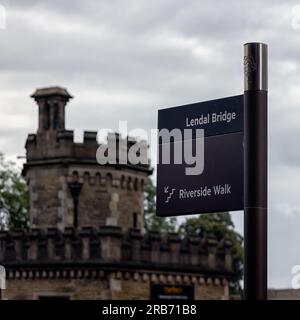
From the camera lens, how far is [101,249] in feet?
185

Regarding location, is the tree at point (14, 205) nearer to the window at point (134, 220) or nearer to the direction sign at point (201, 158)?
the window at point (134, 220)

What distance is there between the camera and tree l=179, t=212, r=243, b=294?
8825 centimetres

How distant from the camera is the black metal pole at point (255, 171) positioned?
10992 mm

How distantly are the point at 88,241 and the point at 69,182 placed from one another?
16.2ft

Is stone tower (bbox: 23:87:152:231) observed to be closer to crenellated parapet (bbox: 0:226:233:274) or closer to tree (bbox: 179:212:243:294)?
crenellated parapet (bbox: 0:226:233:274)

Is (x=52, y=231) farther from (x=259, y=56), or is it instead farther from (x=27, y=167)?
(x=259, y=56)

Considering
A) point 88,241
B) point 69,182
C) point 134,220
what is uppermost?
point 69,182

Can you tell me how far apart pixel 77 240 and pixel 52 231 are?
1.27 meters

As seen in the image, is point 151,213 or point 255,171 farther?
point 151,213

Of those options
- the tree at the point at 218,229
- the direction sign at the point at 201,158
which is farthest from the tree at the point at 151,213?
the direction sign at the point at 201,158

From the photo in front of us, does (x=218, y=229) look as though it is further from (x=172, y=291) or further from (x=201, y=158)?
(x=201, y=158)

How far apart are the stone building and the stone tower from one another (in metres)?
0.05

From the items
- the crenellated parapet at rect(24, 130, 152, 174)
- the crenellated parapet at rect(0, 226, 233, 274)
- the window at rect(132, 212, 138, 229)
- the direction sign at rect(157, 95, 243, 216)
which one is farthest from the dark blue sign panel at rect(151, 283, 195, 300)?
the direction sign at rect(157, 95, 243, 216)

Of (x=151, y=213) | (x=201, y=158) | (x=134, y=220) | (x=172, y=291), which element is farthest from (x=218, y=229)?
(x=201, y=158)
